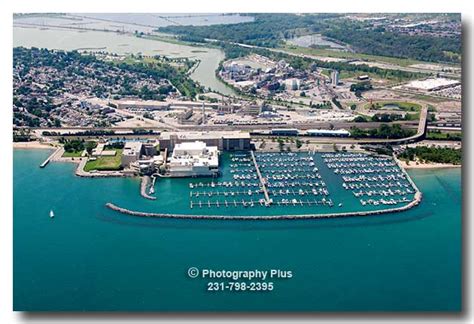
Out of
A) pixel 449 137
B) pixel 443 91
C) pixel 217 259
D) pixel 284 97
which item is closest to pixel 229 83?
pixel 284 97

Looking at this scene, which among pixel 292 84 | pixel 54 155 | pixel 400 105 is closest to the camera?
pixel 54 155

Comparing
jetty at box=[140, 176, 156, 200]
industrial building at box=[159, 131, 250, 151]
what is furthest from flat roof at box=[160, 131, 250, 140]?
jetty at box=[140, 176, 156, 200]

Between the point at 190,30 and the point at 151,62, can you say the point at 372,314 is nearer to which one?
the point at 151,62

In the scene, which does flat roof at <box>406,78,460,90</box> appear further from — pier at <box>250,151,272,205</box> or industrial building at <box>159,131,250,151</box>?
pier at <box>250,151,272,205</box>

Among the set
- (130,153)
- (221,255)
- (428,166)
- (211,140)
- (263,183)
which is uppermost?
(211,140)

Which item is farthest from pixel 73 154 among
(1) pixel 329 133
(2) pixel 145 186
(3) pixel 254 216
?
(1) pixel 329 133

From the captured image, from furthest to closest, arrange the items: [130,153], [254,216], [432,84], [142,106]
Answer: [432,84]
[142,106]
[130,153]
[254,216]

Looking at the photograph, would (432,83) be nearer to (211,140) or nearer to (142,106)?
(211,140)

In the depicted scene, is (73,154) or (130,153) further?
(73,154)
